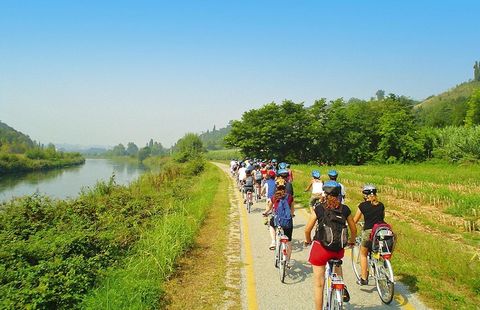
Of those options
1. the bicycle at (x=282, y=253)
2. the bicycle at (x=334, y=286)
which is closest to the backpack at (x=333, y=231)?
the bicycle at (x=334, y=286)

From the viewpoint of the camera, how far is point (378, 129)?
57.6 m

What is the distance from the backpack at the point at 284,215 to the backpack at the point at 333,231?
245cm

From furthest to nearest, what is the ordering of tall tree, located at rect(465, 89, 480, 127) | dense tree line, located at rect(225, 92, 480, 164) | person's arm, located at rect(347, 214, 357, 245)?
tall tree, located at rect(465, 89, 480, 127) < dense tree line, located at rect(225, 92, 480, 164) < person's arm, located at rect(347, 214, 357, 245)

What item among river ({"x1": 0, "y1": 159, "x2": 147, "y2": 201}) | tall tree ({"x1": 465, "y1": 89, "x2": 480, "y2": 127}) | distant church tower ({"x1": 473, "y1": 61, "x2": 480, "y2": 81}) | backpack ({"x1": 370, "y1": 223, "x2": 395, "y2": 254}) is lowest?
river ({"x1": 0, "y1": 159, "x2": 147, "y2": 201})

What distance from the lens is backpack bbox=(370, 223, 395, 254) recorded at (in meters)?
5.85

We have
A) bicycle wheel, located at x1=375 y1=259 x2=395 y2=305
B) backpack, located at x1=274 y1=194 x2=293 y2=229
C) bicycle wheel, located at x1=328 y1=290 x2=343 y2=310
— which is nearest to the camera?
bicycle wheel, located at x1=328 y1=290 x2=343 y2=310

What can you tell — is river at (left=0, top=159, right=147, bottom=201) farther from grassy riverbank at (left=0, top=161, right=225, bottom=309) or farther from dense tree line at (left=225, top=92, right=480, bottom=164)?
dense tree line at (left=225, top=92, right=480, bottom=164)

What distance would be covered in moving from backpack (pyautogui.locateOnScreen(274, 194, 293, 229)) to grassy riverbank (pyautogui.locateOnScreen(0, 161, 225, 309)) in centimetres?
244

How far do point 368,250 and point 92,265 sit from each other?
5.20 metres

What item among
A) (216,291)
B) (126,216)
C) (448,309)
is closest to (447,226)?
(448,309)

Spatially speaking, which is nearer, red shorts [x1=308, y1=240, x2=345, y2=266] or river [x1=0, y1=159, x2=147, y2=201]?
red shorts [x1=308, y1=240, x2=345, y2=266]

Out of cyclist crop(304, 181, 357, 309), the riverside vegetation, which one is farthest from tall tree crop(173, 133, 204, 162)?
cyclist crop(304, 181, 357, 309)

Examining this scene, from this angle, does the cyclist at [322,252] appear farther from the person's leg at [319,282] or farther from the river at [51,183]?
the river at [51,183]

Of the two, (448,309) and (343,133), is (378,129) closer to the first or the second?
(343,133)
